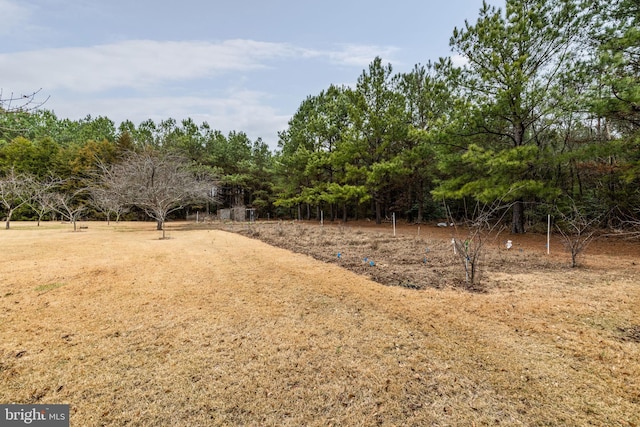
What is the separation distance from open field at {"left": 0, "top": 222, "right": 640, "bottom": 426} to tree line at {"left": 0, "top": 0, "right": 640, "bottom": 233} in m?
1.87

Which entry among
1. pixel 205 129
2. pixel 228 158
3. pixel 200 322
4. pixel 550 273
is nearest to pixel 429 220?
pixel 550 273

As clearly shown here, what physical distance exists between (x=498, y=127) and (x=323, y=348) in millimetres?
12942

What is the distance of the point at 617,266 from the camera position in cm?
609

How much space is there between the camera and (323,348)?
266 cm

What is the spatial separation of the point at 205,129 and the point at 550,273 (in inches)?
1496

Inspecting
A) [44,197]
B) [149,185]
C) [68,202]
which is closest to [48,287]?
[149,185]

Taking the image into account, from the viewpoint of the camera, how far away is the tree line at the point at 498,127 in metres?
8.40

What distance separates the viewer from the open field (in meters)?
1.86

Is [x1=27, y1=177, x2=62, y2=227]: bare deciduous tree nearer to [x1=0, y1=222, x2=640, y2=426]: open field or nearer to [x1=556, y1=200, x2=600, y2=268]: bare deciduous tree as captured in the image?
[x1=0, y1=222, x2=640, y2=426]: open field
